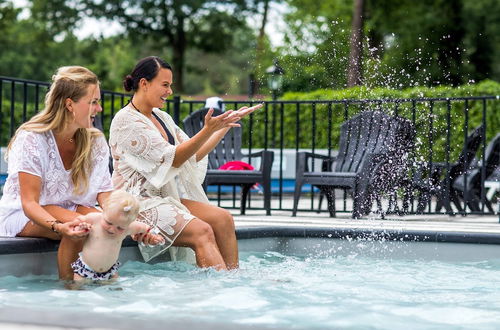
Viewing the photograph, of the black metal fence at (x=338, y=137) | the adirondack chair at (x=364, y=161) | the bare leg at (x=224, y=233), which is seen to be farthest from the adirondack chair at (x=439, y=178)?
the bare leg at (x=224, y=233)

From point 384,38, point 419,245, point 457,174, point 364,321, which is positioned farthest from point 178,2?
point 364,321

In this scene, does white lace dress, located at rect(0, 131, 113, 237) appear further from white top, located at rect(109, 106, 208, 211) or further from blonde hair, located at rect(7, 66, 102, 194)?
white top, located at rect(109, 106, 208, 211)

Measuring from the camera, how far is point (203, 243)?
436cm

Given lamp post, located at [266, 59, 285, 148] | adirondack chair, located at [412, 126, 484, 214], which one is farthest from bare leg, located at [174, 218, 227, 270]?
adirondack chair, located at [412, 126, 484, 214]

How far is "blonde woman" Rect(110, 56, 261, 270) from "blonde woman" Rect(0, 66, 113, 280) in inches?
8.8

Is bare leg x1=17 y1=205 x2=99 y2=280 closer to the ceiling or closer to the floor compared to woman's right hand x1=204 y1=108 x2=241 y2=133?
closer to the floor

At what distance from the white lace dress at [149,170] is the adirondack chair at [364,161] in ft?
9.37

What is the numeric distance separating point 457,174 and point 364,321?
231 inches

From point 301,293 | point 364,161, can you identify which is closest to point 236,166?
point 364,161

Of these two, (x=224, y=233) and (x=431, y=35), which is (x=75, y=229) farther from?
(x=431, y=35)

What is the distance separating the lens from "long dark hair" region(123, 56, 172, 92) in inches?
174

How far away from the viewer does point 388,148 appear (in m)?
7.64

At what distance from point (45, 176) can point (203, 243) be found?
92 centimetres

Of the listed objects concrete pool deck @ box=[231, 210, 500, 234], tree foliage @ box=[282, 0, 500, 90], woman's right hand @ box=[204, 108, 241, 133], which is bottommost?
concrete pool deck @ box=[231, 210, 500, 234]
